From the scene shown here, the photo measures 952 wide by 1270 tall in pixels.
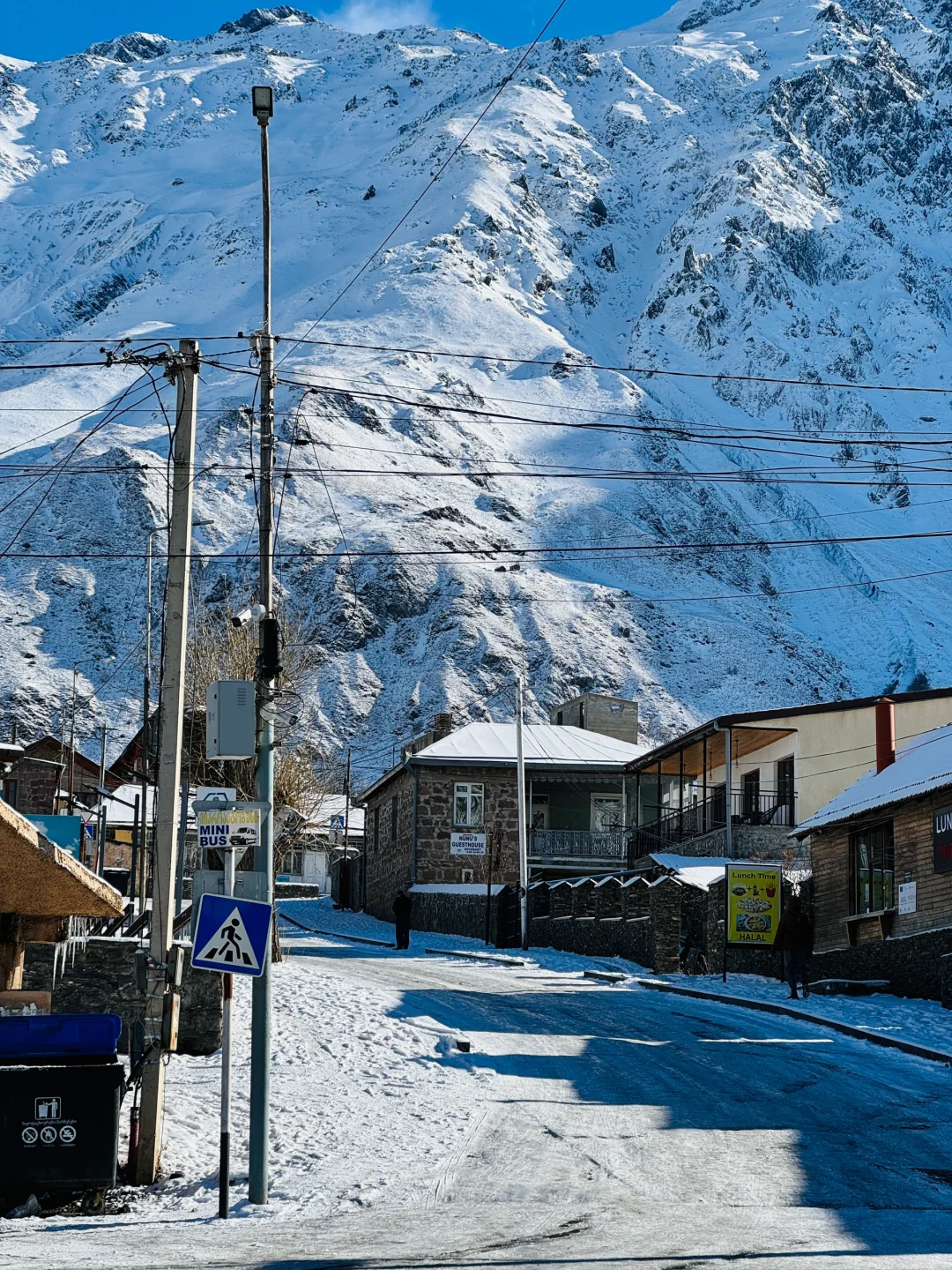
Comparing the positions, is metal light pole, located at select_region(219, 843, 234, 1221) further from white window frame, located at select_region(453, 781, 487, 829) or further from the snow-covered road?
white window frame, located at select_region(453, 781, 487, 829)

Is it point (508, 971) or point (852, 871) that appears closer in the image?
point (852, 871)

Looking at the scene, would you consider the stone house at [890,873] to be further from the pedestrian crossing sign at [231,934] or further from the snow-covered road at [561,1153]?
the pedestrian crossing sign at [231,934]

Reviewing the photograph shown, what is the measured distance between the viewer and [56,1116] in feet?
40.1

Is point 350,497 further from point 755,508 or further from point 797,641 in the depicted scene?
point 755,508

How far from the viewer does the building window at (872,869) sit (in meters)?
28.2

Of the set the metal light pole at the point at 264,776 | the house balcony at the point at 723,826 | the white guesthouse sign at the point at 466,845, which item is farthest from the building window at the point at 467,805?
the metal light pole at the point at 264,776

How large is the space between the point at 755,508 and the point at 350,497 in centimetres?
5787

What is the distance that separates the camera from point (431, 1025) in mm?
22094

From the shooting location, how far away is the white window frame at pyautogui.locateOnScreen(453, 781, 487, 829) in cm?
4769

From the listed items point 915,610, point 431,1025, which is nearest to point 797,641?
point 915,610

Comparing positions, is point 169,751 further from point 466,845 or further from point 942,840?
point 466,845

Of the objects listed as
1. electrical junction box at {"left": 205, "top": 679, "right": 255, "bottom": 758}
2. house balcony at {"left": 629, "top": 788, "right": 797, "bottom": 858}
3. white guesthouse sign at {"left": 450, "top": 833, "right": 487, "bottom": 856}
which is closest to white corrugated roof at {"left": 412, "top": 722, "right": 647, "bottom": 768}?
white guesthouse sign at {"left": 450, "top": 833, "right": 487, "bottom": 856}

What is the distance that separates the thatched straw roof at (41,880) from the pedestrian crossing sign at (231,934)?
1768 mm

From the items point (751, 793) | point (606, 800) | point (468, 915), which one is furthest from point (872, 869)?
point (606, 800)
